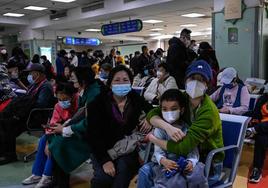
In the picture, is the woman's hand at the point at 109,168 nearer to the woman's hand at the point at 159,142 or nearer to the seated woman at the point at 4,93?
the woman's hand at the point at 159,142

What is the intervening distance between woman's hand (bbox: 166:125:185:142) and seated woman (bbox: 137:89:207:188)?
0.09 meters

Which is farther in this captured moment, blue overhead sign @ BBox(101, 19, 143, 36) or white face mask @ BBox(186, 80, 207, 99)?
blue overhead sign @ BBox(101, 19, 143, 36)

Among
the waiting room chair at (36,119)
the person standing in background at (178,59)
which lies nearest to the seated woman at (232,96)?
the person standing in background at (178,59)

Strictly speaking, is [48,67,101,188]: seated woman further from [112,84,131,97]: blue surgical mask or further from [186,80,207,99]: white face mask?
[186,80,207,99]: white face mask

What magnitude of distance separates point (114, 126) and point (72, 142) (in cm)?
64

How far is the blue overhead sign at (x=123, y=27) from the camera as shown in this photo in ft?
33.4

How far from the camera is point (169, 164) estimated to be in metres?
1.80

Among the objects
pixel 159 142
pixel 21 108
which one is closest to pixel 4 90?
pixel 21 108

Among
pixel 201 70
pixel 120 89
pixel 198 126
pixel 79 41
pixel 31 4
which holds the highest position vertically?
pixel 31 4

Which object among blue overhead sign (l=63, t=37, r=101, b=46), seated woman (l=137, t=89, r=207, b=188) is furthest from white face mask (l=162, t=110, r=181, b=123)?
blue overhead sign (l=63, t=37, r=101, b=46)

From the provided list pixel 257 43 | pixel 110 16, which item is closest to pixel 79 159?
pixel 257 43

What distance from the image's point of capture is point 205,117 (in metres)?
1.83

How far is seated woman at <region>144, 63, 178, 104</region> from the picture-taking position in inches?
156

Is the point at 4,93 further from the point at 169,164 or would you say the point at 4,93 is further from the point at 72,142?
the point at 169,164
